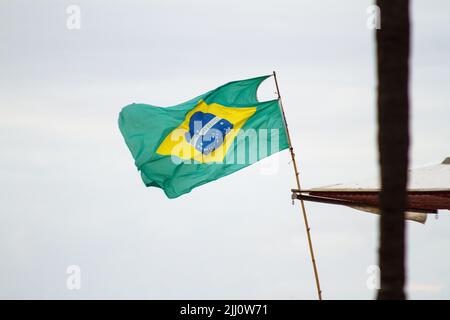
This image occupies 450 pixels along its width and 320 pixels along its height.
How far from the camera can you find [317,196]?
22.0 meters

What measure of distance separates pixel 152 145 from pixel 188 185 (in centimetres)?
108

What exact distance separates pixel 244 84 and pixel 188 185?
2.46m

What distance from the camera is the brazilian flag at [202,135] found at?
21312 mm

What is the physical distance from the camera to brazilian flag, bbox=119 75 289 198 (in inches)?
839

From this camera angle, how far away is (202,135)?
21750 millimetres

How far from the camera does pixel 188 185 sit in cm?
2123

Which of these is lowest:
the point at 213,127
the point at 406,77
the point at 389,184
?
the point at 389,184
